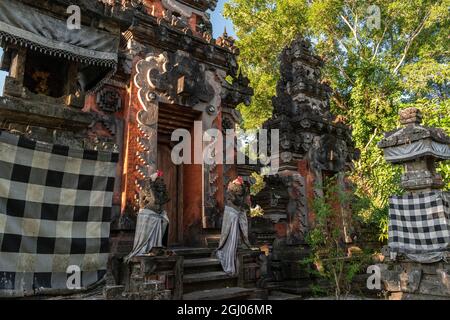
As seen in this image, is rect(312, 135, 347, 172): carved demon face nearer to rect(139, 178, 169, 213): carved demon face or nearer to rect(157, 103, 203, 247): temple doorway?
rect(157, 103, 203, 247): temple doorway

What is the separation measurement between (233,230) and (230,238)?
189mm

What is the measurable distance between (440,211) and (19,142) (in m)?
7.61

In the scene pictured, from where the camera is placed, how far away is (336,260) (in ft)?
25.9

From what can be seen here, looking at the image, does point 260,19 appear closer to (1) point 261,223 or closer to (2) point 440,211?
(1) point 261,223

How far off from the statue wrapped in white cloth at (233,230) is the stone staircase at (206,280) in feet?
0.63

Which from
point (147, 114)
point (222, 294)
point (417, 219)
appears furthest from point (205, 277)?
point (417, 219)

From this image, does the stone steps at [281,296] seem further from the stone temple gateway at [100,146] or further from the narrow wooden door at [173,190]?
the narrow wooden door at [173,190]

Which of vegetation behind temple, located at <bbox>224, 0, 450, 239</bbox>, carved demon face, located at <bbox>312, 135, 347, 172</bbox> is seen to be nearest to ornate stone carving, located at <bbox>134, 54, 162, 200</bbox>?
carved demon face, located at <bbox>312, 135, 347, 172</bbox>

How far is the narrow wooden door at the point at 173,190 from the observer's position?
9.00 meters

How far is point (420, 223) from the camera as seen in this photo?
24.7 feet

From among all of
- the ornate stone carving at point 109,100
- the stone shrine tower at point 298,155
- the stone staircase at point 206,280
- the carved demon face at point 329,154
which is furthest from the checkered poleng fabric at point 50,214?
the carved demon face at point 329,154

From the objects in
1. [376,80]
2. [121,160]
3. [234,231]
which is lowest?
[234,231]

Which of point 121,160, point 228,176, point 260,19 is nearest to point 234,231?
point 228,176

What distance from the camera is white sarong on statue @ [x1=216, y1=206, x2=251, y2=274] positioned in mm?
7695
